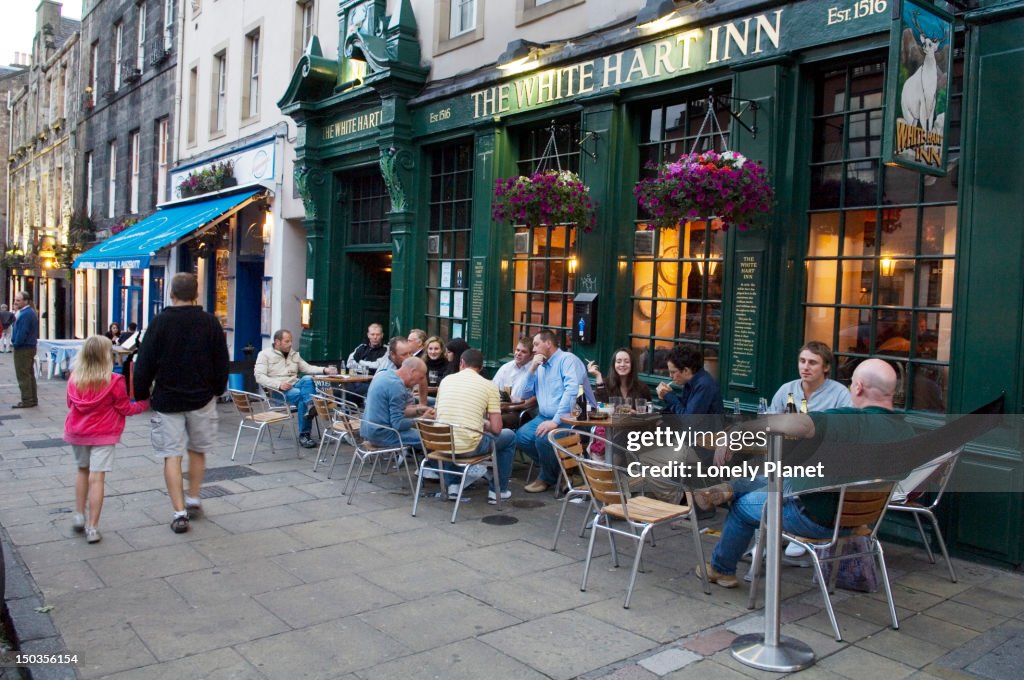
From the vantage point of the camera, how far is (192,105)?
1922 cm

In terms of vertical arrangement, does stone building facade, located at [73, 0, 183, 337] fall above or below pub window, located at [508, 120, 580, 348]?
above

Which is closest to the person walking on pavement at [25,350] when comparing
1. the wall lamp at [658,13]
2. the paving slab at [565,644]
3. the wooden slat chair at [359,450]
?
the wooden slat chair at [359,450]

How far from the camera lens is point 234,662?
4.13 m

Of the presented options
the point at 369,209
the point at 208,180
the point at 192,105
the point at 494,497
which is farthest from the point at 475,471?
the point at 192,105

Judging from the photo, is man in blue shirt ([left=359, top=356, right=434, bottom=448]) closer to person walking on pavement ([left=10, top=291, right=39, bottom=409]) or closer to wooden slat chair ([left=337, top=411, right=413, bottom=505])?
wooden slat chair ([left=337, top=411, right=413, bottom=505])

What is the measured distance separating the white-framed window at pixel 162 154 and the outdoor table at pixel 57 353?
4.41 meters

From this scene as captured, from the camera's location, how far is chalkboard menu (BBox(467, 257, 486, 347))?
1078 centimetres

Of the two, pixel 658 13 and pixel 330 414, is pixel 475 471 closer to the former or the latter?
pixel 330 414

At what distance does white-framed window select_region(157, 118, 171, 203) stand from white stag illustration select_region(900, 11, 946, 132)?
1849 cm

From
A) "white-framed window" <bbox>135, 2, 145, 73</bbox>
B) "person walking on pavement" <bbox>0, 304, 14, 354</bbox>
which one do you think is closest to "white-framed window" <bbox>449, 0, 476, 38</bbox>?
"white-framed window" <bbox>135, 2, 145, 73</bbox>

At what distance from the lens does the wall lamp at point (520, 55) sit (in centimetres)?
980

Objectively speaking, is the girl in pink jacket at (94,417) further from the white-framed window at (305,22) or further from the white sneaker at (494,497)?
the white-framed window at (305,22)

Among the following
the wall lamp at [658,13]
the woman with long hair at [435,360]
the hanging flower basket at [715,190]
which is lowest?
the woman with long hair at [435,360]

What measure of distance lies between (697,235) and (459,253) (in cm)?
414
